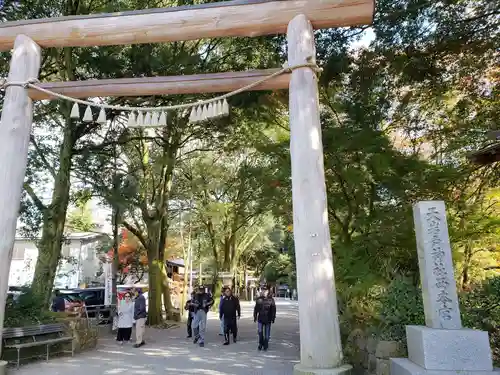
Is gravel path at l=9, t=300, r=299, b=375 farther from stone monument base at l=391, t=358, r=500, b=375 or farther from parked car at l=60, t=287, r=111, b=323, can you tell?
parked car at l=60, t=287, r=111, b=323

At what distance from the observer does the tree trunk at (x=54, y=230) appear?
1066cm

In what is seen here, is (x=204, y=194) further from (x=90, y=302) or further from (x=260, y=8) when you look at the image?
(x=260, y=8)

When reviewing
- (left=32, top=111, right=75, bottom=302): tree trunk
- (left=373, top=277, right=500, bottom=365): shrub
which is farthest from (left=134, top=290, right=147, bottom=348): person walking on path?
(left=373, top=277, right=500, bottom=365): shrub

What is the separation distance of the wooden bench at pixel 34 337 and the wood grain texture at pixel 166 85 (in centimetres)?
500

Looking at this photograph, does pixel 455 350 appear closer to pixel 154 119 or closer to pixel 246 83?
pixel 246 83

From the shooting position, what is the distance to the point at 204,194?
21.0 m

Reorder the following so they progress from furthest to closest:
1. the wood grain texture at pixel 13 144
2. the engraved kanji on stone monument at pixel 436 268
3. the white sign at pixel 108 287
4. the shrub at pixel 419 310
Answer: the white sign at pixel 108 287, the shrub at pixel 419 310, the wood grain texture at pixel 13 144, the engraved kanji on stone monument at pixel 436 268

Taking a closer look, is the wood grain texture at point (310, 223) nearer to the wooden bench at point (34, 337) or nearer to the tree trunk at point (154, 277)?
the wooden bench at point (34, 337)

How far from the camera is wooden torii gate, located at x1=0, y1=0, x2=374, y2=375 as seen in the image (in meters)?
4.39

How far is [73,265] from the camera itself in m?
29.4

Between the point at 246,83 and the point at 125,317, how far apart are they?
859cm

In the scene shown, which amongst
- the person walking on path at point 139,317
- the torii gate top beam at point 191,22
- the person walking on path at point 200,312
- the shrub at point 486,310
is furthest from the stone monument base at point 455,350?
the person walking on path at point 139,317

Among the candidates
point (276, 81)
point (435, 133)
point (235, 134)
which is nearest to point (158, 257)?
point (235, 134)

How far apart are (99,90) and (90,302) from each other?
14.7m
